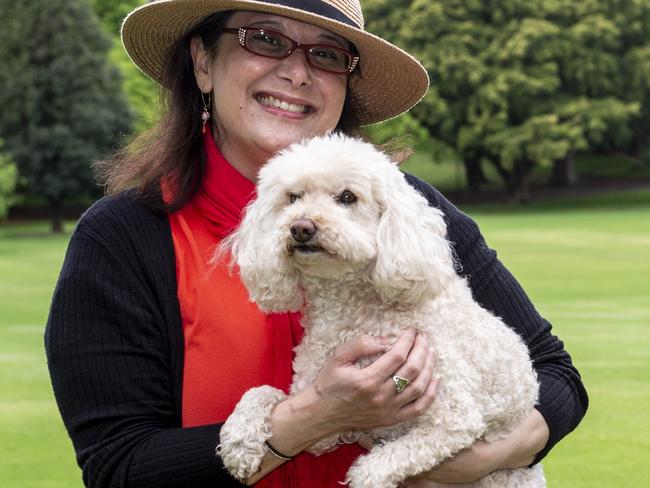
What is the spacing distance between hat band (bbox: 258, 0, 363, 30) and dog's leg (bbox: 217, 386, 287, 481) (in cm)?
126

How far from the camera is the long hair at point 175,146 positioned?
3.33m

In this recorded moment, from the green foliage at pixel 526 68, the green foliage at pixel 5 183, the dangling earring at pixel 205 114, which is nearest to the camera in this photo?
the dangling earring at pixel 205 114

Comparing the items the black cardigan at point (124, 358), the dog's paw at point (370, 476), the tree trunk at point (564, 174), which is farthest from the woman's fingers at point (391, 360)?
the tree trunk at point (564, 174)

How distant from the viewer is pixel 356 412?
2828 mm

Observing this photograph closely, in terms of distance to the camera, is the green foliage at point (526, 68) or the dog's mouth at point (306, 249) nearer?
the dog's mouth at point (306, 249)

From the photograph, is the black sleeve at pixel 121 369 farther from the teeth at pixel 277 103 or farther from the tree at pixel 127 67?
the tree at pixel 127 67

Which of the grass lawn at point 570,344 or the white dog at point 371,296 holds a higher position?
the white dog at point 371,296

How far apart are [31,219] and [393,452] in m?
44.9

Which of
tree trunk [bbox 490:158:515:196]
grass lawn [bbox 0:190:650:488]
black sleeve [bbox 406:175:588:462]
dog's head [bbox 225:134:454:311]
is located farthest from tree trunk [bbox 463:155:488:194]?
dog's head [bbox 225:134:454:311]

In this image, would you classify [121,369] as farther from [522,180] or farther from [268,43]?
[522,180]

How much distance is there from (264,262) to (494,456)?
92 cm

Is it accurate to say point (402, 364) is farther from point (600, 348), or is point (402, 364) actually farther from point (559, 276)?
point (559, 276)

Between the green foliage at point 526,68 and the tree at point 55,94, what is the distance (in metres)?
14.5

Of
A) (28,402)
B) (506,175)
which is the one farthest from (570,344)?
(506,175)
